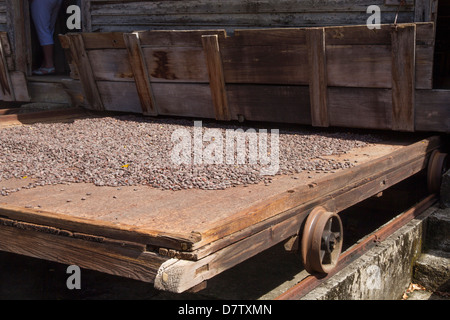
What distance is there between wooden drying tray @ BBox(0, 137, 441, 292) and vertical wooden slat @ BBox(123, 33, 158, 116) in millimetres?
2909

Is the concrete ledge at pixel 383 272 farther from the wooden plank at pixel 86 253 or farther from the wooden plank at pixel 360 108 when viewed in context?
the wooden plank at pixel 86 253

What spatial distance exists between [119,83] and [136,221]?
14.7 feet

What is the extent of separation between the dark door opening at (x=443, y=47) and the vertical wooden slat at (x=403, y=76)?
2968mm

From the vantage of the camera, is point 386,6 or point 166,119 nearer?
point 386,6

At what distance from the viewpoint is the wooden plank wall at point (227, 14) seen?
18.6 feet

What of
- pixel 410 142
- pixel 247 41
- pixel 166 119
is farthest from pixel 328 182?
pixel 166 119

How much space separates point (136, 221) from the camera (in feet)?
9.62

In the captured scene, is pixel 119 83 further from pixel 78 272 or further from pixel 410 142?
pixel 410 142

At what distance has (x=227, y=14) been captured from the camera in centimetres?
649

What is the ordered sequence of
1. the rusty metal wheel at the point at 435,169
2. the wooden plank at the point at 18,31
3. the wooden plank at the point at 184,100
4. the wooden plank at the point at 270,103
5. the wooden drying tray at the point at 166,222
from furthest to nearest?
the wooden plank at the point at 18,31 → the wooden plank at the point at 184,100 → the wooden plank at the point at 270,103 → the rusty metal wheel at the point at 435,169 → the wooden drying tray at the point at 166,222

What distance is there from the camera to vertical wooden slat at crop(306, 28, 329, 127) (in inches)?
205

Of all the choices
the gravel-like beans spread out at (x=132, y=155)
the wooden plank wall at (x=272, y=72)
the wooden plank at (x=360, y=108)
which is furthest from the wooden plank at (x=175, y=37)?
the wooden plank at (x=360, y=108)

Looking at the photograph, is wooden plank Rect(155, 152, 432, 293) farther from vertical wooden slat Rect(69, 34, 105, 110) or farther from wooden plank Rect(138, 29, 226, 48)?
vertical wooden slat Rect(69, 34, 105, 110)

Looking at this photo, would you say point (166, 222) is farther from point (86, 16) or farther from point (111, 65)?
point (86, 16)
